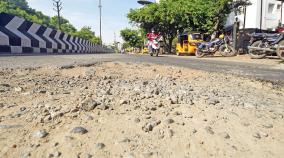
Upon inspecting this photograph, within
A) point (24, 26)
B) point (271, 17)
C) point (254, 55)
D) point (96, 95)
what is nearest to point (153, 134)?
point (96, 95)

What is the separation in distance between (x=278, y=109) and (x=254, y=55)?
37.8 feet

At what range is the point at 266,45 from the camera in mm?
12523

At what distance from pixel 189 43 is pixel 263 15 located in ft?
57.7

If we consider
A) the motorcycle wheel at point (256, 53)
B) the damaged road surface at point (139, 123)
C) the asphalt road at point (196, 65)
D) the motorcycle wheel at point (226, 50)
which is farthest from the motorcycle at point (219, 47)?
the damaged road surface at point (139, 123)

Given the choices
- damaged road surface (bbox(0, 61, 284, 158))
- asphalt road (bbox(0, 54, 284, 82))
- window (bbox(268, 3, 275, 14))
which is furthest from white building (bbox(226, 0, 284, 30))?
damaged road surface (bbox(0, 61, 284, 158))

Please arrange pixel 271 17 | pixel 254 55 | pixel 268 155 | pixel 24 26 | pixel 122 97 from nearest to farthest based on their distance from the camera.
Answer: pixel 268 155, pixel 122 97, pixel 24 26, pixel 254 55, pixel 271 17

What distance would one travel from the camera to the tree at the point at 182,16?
2857cm

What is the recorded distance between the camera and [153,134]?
212 centimetres

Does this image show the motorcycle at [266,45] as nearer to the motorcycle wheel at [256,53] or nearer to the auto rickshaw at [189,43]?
the motorcycle wheel at [256,53]

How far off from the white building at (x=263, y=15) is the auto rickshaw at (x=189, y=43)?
13568 mm

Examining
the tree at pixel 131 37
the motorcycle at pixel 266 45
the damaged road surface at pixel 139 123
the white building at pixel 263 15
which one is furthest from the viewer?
the tree at pixel 131 37

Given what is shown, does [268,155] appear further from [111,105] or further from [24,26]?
[24,26]

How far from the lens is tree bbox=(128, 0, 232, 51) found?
28.6 metres

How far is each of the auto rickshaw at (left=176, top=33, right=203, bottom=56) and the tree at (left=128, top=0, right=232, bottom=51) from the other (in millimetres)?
4134
